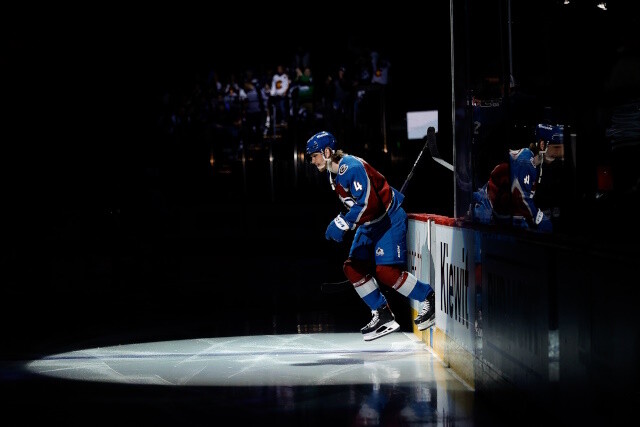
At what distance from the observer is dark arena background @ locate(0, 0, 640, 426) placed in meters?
4.82

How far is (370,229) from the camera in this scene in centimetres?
971

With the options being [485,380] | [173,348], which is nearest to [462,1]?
[485,380]

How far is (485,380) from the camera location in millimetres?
6852

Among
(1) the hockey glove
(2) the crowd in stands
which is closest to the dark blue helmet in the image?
(1) the hockey glove

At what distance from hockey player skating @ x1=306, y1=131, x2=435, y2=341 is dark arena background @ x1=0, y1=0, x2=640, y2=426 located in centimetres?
30

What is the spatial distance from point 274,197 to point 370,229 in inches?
543

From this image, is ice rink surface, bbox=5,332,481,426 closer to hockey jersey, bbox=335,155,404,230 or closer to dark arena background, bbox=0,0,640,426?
dark arena background, bbox=0,0,640,426

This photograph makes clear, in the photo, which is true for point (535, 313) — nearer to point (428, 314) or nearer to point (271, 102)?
point (428, 314)

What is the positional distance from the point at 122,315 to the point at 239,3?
54.3 feet

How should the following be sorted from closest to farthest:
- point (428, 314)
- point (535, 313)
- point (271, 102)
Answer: point (535, 313) < point (428, 314) < point (271, 102)

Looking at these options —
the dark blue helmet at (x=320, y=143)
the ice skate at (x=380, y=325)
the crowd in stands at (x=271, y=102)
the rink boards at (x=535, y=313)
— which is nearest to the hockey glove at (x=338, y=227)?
the dark blue helmet at (x=320, y=143)

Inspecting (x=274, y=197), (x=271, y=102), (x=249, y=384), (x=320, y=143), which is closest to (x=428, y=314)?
(x=320, y=143)

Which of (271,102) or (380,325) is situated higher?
(271,102)

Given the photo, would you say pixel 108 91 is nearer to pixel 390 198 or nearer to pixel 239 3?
pixel 239 3
